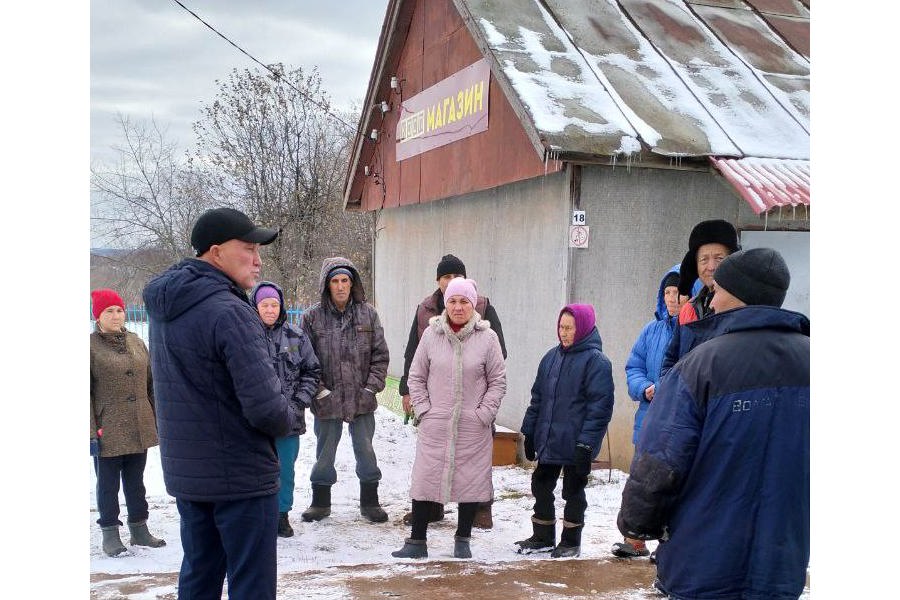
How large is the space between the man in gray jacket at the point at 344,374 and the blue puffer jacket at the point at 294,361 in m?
0.21

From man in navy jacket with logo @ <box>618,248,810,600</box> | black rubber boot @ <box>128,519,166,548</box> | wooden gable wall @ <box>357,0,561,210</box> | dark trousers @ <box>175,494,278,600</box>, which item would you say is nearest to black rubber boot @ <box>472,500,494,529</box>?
black rubber boot @ <box>128,519,166,548</box>

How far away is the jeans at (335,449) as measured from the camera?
611 cm

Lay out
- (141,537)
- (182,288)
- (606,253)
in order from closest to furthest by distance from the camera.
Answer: (182,288)
(141,537)
(606,253)

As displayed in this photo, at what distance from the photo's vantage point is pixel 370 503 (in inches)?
243

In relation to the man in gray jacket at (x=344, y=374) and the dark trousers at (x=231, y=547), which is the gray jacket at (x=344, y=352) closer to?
the man in gray jacket at (x=344, y=374)

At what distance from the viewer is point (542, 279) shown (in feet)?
26.9

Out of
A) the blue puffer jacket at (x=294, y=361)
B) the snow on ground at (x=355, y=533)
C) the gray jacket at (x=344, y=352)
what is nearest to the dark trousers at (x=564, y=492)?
the snow on ground at (x=355, y=533)

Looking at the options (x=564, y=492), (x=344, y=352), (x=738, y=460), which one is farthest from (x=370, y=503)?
(x=738, y=460)

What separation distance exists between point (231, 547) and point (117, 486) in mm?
2409

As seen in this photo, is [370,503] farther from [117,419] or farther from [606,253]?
[606,253]

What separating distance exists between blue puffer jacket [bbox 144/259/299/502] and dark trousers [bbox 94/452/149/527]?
87.7 inches
